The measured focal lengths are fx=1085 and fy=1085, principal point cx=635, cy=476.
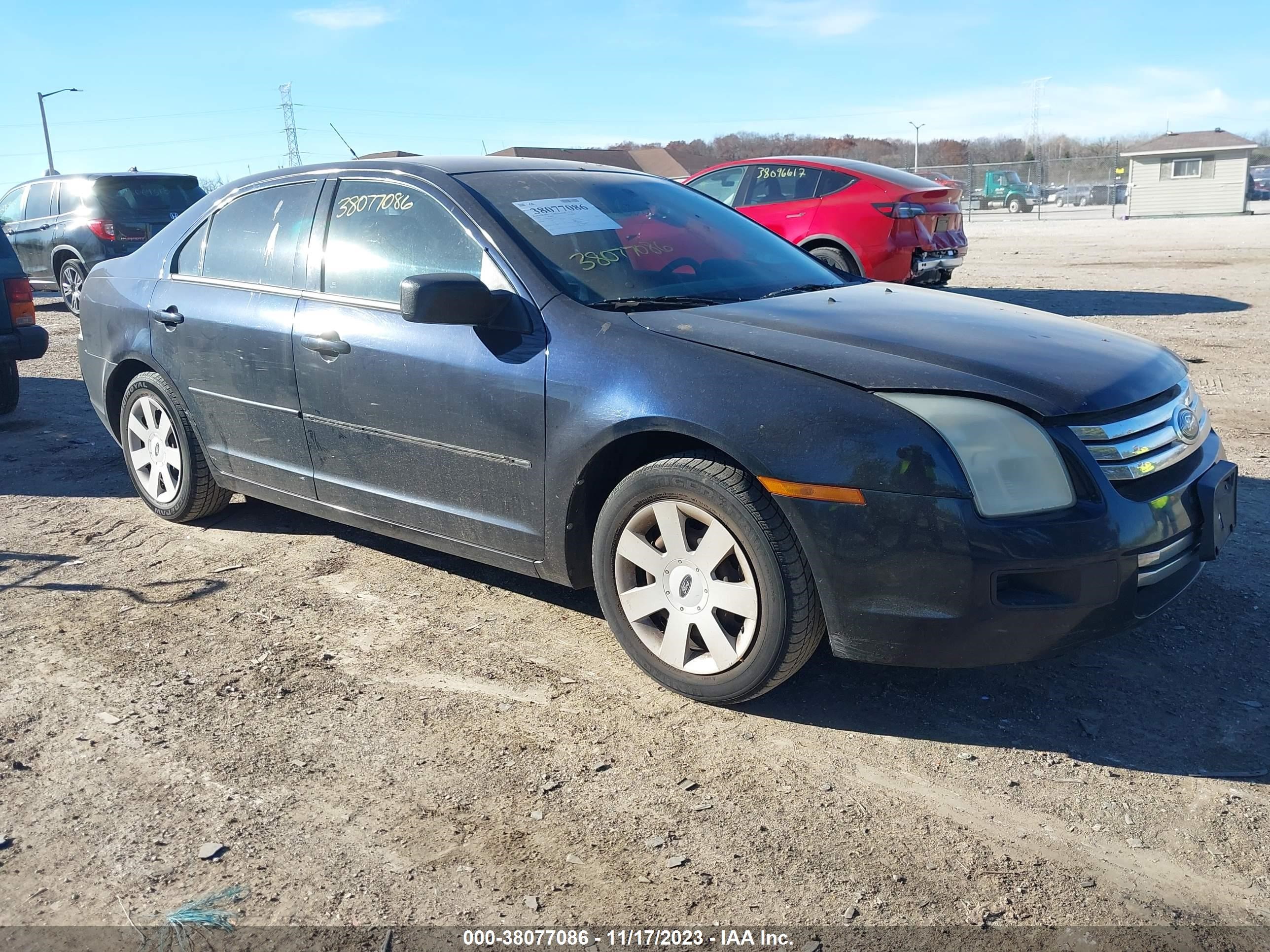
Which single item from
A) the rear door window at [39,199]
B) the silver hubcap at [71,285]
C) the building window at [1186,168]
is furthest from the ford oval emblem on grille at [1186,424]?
the building window at [1186,168]

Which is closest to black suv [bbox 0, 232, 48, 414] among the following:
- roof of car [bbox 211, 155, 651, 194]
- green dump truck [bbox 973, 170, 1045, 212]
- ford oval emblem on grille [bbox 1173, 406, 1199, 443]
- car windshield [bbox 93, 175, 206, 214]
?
roof of car [bbox 211, 155, 651, 194]

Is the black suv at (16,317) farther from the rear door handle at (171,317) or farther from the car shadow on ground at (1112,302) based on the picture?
the car shadow on ground at (1112,302)

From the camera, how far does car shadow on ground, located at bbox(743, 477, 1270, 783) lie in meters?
3.05

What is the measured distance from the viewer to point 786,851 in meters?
2.62

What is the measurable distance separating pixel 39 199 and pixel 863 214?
11195 mm

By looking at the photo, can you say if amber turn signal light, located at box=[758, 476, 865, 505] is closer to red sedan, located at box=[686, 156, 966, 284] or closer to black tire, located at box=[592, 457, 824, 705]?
black tire, located at box=[592, 457, 824, 705]

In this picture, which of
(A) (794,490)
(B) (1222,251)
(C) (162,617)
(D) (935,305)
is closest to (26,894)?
(C) (162,617)

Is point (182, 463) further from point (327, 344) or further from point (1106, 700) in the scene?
point (1106, 700)

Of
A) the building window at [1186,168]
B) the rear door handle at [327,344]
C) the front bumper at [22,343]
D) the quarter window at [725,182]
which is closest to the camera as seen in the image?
the rear door handle at [327,344]

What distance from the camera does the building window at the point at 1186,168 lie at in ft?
122

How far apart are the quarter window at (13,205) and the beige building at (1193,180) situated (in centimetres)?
3378

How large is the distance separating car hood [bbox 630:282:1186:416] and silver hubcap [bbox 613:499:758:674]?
1.85 feet

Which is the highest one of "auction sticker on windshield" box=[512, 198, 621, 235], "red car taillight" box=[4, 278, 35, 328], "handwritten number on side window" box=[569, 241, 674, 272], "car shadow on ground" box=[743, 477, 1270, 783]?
"auction sticker on windshield" box=[512, 198, 621, 235]

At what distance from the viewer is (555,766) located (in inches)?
120
